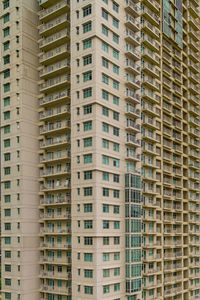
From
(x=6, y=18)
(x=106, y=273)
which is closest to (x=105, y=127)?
(x=106, y=273)

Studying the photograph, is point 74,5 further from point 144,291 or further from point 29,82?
point 144,291

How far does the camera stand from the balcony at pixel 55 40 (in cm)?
5840

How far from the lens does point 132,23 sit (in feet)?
197

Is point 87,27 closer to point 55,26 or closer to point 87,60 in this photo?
point 87,60

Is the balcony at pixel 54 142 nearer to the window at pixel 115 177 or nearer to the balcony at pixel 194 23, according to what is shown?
the window at pixel 115 177

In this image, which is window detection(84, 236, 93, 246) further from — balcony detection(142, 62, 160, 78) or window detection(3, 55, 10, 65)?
window detection(3, 55, 10, 65)

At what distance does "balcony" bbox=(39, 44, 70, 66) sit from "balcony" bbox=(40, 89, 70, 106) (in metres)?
5.15

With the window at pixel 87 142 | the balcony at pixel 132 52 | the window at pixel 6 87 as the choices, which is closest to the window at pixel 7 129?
the window at pixel 6 87

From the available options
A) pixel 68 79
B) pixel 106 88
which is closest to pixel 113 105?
pixel 106 88

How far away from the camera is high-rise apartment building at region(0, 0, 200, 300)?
52.8 meters

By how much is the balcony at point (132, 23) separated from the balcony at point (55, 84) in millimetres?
12409

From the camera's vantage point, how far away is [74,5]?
56031mm

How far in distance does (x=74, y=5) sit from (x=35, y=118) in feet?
59.0

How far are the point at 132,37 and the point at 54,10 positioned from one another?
42.1ft
